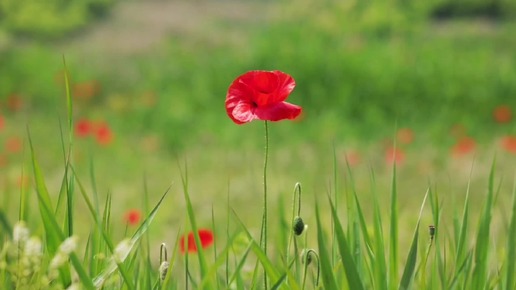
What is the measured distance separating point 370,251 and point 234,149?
4.13 metres

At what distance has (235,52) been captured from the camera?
7934mm

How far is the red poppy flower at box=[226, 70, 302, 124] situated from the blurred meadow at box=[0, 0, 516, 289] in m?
1.60

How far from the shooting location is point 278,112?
4.22 ft

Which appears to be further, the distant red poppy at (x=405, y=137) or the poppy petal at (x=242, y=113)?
the distant red poppy at (x=405, y=137)

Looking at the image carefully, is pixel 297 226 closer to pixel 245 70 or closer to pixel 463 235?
pixel 463 235

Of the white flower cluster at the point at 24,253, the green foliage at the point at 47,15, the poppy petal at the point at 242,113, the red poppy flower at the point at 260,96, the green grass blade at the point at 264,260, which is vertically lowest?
the green foliage at the point at 47,15

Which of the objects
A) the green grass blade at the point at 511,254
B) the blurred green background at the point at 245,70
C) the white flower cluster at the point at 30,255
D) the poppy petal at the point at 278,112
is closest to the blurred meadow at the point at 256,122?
the blurred green background at the point at 245,70

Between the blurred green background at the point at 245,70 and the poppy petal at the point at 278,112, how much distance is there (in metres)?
2.18

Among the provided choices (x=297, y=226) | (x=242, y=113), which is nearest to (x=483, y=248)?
(x=297, y=226)

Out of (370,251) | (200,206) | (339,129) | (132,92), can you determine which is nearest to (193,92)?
(132,92)

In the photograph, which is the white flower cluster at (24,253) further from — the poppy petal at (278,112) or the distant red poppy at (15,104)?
the distant red poppy at (15,104)

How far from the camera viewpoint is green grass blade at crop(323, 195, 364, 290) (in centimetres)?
114

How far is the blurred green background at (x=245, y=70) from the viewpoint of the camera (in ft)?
16.1

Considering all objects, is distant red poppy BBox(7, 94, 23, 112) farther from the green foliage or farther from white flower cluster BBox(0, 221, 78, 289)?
white flower cluster BBox(0, 221, 78, 289)
